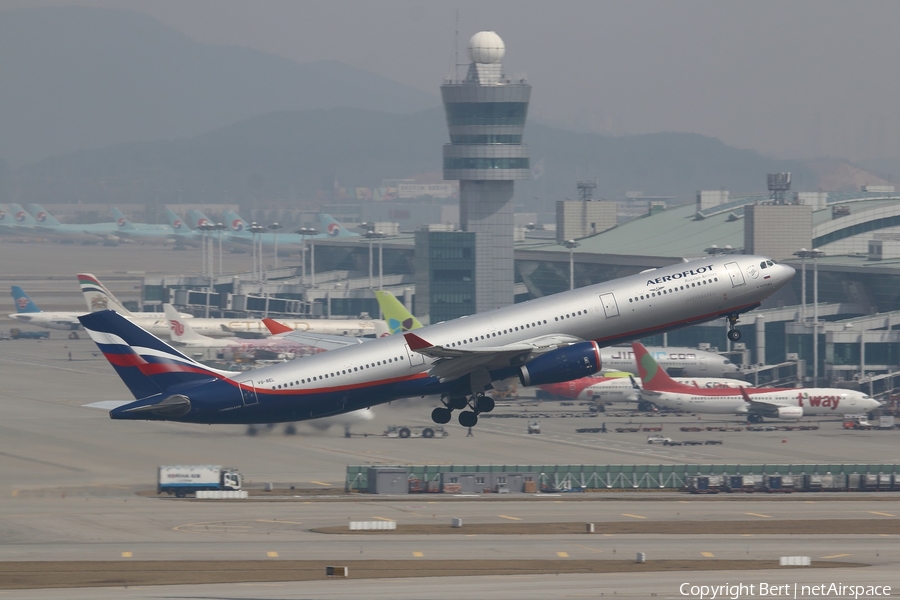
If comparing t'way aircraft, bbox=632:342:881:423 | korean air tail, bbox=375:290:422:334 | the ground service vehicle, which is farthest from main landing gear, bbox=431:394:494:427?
t'way aircraft, bbox=632:342:881:423

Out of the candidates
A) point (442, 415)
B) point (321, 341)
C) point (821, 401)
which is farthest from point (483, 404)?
point (821, 401)

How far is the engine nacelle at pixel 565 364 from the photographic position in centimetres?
Answer: 6875

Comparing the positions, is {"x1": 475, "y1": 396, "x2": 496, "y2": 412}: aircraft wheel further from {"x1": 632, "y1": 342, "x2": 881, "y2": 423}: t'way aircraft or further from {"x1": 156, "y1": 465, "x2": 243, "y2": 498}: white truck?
{"x1": 632, "y1": 342, "x2": 881, "y2": 423}: t'way aircraft

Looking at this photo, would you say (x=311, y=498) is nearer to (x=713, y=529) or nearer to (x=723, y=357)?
(x=713, y=529)

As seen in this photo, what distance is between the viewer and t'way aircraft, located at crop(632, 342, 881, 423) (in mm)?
146500

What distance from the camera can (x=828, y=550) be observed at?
254ft

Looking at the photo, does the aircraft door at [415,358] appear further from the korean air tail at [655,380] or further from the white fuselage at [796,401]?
the white fuselage at [796,401]

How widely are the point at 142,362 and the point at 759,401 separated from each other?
91605 mm

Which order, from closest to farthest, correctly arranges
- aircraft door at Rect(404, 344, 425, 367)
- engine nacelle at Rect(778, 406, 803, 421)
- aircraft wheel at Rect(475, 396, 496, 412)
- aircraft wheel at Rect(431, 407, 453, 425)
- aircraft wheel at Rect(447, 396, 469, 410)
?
aircraft door at Rect(404, 344, 425, 367), aircraft wheel at Rect(475, 396, 496, 412), aircraft wheel at Rect(447, 396, 469, 410), aircraft wheel at Rect(431, 407, 453, 425), engine nacelle at Rect(778, 406, 803, 421)

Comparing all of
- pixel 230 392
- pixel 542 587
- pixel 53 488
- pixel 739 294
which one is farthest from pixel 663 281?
pixel 53 488

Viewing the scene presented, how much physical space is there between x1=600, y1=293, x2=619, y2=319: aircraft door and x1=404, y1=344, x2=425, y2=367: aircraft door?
10.1m

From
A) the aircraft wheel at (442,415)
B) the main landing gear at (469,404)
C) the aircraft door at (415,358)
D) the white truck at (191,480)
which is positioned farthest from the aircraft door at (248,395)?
the white truck at (191,480)

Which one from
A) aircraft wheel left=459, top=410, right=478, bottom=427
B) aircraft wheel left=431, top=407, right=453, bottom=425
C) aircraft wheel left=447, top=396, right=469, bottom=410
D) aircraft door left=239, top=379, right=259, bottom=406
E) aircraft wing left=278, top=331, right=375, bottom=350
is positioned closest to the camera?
aircraft door left=239, top=379, right=259, bottom=406

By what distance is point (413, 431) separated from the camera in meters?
129
